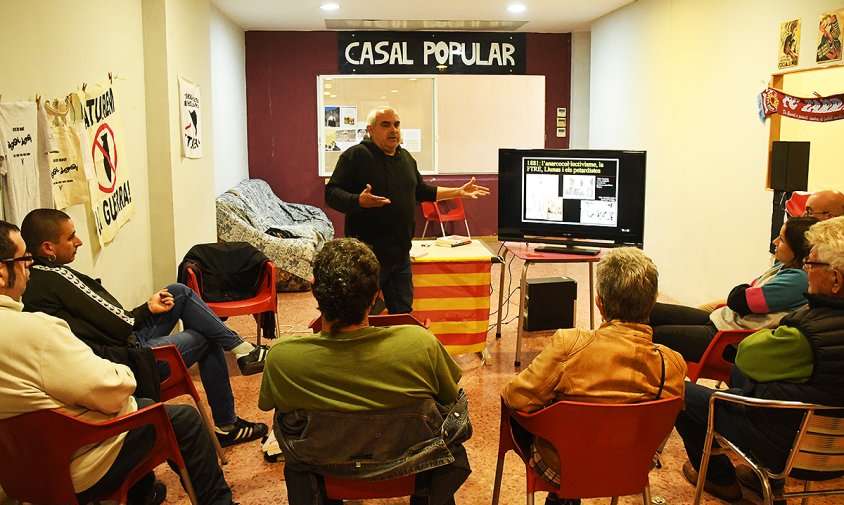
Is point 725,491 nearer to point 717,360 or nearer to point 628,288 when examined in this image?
point 717,360

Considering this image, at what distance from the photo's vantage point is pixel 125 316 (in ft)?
9.11

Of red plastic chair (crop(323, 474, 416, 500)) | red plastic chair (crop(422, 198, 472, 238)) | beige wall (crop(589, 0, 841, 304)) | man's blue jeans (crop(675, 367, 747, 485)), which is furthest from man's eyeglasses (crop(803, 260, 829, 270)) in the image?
red plastic chair (crop(422, 198, 472, 238))

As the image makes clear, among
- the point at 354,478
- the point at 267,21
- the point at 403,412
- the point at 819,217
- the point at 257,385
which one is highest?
the point at 267,21

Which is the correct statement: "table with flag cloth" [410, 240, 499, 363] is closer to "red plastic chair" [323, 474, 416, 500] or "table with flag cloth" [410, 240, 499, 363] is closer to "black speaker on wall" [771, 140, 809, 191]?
"black speaker on wall" [771, 140, 809, 191]

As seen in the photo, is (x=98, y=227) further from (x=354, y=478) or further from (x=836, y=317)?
(x=836, y=317)

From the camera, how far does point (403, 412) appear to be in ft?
6.39

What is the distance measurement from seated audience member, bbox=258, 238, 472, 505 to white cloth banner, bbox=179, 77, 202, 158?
11.3 feet

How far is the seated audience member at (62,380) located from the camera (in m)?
1.91

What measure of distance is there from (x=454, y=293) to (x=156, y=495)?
6.74ft

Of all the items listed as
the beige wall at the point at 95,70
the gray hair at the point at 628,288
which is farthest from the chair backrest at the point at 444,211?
the gray hair at the point at 628,288

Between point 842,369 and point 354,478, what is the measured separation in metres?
1.42

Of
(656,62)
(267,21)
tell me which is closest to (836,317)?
(656,62)

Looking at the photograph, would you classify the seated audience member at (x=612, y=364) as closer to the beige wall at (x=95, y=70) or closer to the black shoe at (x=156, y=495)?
the black shoe at (x=156, y=495)

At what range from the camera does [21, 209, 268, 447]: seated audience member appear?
264 centimetres
